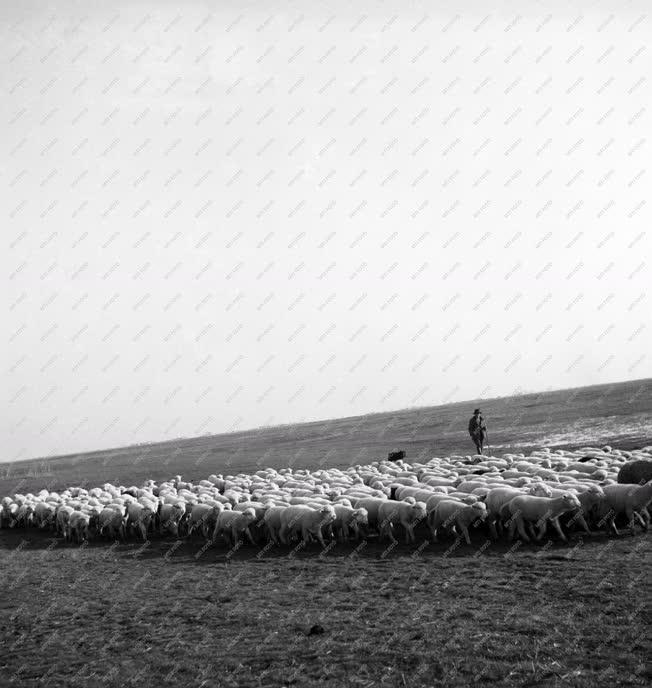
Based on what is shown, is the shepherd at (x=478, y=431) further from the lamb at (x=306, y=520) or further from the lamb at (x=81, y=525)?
the lamb at (x=81, y=525)

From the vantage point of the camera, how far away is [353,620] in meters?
9.30

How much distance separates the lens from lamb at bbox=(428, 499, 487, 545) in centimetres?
1391

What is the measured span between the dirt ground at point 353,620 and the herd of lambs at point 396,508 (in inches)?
28.5

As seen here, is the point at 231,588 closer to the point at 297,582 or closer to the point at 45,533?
the point at 297,582

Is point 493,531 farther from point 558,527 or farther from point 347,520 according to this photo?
point 347,520

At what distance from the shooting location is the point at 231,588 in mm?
12094

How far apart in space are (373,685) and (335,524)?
29.3 ft

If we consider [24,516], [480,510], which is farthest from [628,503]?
[24,516]

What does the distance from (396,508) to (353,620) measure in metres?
5.90

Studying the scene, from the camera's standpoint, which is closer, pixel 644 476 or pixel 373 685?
pixel 373 685

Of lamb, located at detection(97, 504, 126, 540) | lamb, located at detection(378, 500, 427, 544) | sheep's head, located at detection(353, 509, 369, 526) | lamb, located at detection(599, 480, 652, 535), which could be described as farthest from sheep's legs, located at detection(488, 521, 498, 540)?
lamb, located at detection(97, 504, 126, 540)

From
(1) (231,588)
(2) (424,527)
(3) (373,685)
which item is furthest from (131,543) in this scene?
(3) (373,685)

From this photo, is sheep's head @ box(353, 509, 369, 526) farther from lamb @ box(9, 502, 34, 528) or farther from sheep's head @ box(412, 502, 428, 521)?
lamb @ box(9, 502, 34, 528)

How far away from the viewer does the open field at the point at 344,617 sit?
24.2 ft
